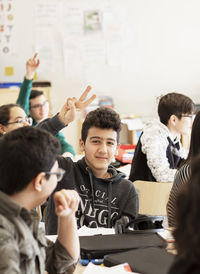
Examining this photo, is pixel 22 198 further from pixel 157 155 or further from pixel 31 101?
pixel 31 101

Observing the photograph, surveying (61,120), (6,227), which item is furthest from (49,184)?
(61,120)

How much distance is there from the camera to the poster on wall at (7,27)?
213 inches

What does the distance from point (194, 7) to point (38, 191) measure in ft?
15.7

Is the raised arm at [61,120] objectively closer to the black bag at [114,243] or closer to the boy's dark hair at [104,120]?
the boy's dark hair at [104,120]

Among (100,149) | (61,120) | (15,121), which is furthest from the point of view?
(15,121)

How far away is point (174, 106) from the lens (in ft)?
11.1

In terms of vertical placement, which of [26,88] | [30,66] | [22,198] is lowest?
[22,198]

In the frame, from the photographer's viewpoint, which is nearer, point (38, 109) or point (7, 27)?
point (38, 109)

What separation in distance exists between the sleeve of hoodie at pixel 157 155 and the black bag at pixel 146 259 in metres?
1.50

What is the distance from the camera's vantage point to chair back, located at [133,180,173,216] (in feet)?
8.46

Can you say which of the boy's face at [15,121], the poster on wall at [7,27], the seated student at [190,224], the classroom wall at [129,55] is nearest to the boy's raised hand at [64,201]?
the seated student at [190,224]

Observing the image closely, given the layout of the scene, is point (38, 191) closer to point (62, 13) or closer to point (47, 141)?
point (47, 141)

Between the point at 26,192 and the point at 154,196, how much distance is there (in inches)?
53.8

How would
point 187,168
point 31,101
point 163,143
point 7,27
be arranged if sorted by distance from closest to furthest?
point 187,168 < point 163,143 < point 31,101 < point 7,27
